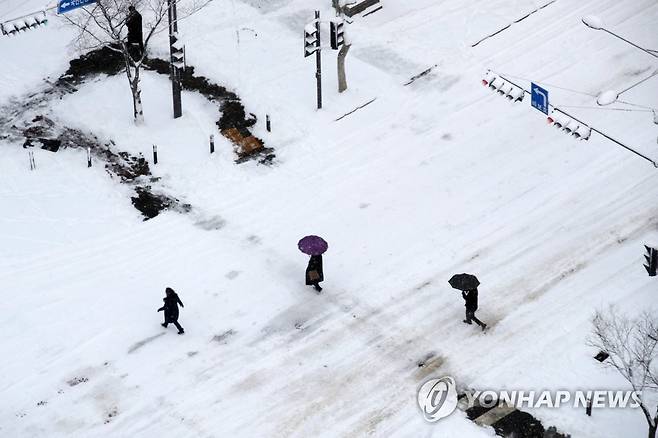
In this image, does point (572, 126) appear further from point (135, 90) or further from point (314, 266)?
point (135, 90)

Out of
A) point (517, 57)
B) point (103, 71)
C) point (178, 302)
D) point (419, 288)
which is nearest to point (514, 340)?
point (419, 288)

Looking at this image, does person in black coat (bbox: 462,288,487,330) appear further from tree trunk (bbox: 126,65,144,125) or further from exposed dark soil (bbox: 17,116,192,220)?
tree trunk (bbox: 126,65,144,125)

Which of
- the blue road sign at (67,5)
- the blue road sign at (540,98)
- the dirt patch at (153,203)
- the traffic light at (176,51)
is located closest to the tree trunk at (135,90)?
the traffic light at (176,51)

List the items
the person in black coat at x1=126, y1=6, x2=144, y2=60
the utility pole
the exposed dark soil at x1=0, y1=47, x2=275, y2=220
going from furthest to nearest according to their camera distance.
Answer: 1. the person in black coat at x1=126, y1=6, x2=144, y2=60
2. the utility pole
3. the exposed dark soil at x1=0, y1=47, x2=275, y2=220

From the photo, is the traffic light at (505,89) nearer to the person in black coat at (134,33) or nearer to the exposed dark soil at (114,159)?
the exposed dark soil at (114,159)

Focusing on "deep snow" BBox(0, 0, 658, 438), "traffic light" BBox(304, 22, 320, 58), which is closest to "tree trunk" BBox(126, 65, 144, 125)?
"deep snow" BBox(0, 0, 658, 438)

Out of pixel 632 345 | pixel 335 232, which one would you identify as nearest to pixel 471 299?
pixel 632 345
